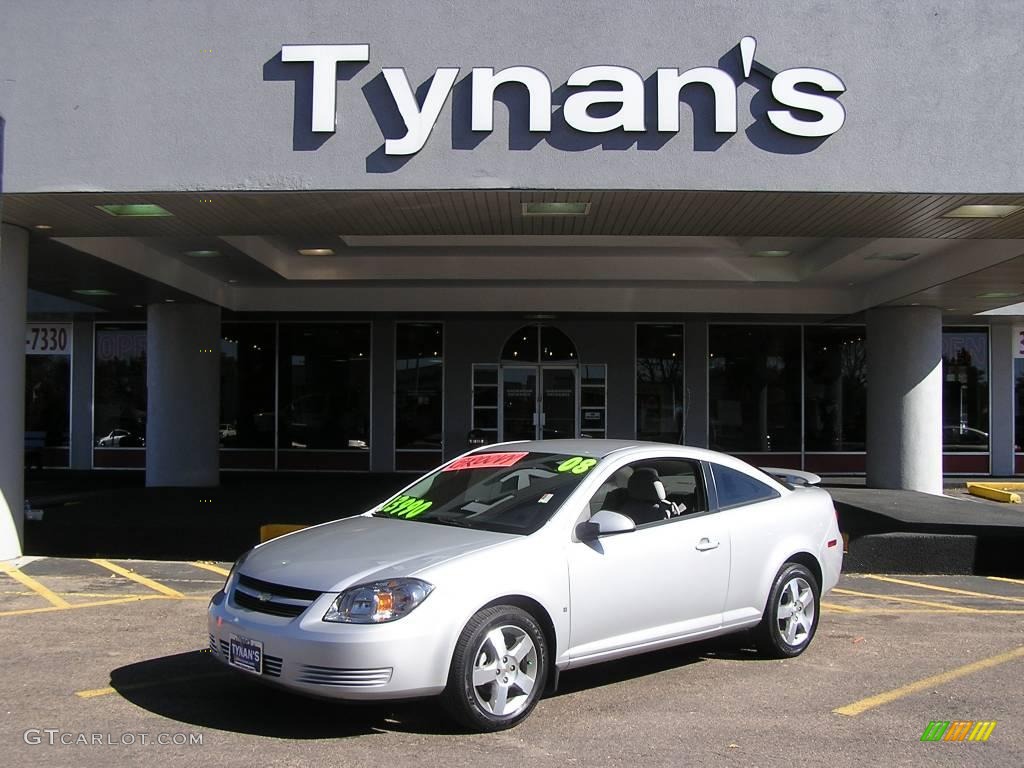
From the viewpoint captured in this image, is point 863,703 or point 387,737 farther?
point 863,703

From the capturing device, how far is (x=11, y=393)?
10.2 m

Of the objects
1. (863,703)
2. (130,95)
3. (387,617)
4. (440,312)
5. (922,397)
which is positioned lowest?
(863,703)

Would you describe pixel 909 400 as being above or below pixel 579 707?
above

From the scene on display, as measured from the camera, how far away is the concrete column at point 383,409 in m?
21.1

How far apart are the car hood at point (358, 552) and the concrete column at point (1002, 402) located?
19.9 metres

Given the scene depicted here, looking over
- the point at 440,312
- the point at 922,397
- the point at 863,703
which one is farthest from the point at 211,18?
the point at 922,397

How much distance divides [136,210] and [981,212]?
29.1ft

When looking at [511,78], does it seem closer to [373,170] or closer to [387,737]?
[373,170]

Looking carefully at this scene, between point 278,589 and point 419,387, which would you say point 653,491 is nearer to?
point 278,589

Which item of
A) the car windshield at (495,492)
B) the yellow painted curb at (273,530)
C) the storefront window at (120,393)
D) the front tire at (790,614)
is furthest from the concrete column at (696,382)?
the car windshield at (495,492)

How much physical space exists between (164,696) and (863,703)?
4312mm

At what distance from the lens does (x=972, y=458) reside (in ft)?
71.4

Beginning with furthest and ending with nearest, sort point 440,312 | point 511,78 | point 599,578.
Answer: point 440,312 < point 511,78 < point 599,578

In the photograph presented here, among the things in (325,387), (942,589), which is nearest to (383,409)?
(325,387)
